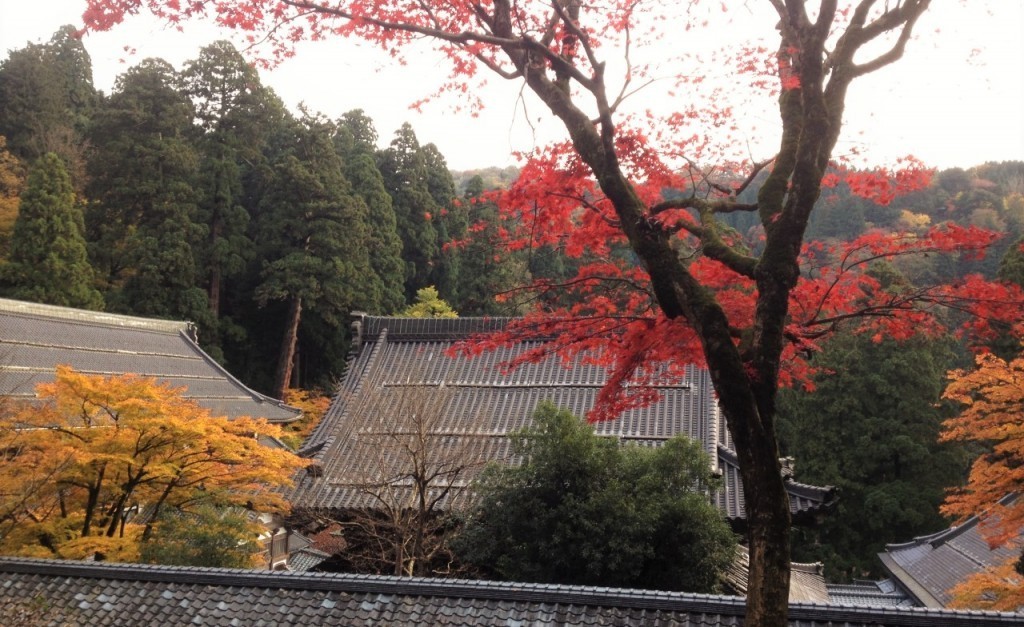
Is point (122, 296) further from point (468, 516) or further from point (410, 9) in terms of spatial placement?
point (410, 9)

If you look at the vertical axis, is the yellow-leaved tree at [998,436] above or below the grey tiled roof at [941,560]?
above

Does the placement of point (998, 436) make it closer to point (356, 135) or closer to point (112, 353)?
point (112, 353)

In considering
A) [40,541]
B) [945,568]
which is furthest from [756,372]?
[945,568]

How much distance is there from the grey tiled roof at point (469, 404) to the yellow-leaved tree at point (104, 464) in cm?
215

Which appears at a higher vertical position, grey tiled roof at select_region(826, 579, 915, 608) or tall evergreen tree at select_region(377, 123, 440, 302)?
tall evergreen tree at select_region(377, 123, 440, 302)

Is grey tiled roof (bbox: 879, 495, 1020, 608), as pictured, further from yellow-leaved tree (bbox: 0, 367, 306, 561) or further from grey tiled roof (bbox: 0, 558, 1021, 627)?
yellow-leaved tree (bbox: 0, 367, 306, 561)

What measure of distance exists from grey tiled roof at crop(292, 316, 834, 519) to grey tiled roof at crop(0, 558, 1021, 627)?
12.6 ft

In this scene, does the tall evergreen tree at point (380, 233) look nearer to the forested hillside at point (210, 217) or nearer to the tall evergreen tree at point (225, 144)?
the forested hillside at point (210, 217)

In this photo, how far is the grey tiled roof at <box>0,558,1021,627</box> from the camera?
5.11 m

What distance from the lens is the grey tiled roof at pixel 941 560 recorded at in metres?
14.2

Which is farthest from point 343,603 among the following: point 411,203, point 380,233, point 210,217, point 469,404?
point 411,203

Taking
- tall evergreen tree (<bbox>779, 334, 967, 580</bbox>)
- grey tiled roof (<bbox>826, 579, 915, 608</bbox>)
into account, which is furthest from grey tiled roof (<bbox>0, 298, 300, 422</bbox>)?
tall evergreen tree (<bbox>779, 334, 967, 580</bbox>)

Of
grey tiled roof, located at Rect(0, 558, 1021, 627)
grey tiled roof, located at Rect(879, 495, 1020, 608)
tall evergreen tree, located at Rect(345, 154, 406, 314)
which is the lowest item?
grey tiled roof, located at Rect(879, 495, 1020, 608)

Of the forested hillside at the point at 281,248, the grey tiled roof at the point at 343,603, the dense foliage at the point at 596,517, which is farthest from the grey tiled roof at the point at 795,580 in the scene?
the forested hillside at the point at 281,248
